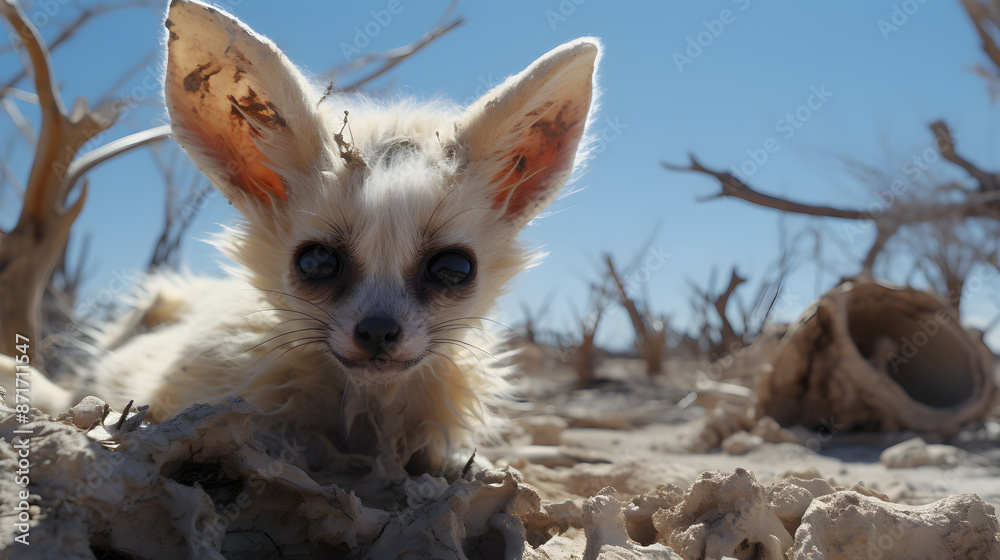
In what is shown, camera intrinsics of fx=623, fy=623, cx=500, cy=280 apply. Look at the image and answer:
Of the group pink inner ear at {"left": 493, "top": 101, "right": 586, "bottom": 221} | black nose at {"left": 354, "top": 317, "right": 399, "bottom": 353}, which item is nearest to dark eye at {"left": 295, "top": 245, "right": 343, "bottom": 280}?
black nose at {"left": 354, "top": 317, "right": 399, "bottom": 353}

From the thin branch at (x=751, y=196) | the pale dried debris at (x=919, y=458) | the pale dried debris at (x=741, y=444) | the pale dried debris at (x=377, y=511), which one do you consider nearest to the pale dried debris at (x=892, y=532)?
the pale dried debris at (x=377, y=511)

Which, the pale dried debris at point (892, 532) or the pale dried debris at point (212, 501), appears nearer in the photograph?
the pale dried debris at point (212, 501)

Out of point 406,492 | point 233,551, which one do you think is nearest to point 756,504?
point 406,492

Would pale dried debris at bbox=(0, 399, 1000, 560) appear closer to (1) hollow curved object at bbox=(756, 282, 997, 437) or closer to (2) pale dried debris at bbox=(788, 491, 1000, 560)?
(2) pale dried debris at bbox=(788, 491, 1000, 560)

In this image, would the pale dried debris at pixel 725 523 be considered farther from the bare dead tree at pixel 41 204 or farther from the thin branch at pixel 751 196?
the bare dead tree at pixel 41 204

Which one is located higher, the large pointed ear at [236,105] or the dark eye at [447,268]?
the large pointed ear at [236,105]

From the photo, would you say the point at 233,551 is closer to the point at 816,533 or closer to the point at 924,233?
the point at 816,533

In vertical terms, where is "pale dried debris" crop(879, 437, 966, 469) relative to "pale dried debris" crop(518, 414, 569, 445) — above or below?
above
